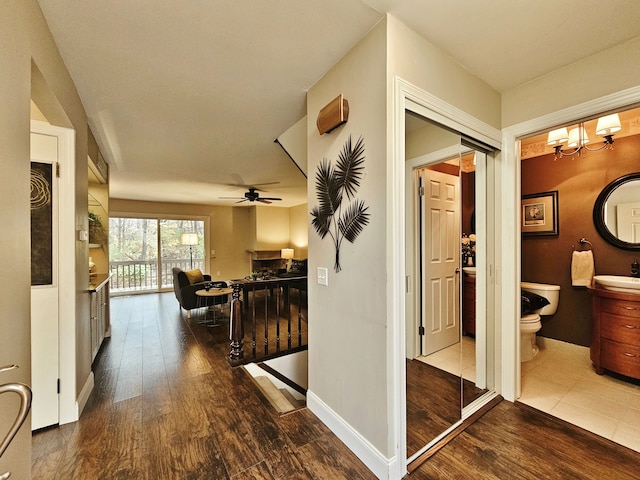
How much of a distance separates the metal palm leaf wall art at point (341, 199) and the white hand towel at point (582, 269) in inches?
120

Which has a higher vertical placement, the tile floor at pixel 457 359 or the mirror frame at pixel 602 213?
the mirror frame at pixel 602 213

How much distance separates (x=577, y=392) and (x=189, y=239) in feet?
25.7

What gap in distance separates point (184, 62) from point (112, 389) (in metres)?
2.85

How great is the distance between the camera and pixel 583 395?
2.27 meters

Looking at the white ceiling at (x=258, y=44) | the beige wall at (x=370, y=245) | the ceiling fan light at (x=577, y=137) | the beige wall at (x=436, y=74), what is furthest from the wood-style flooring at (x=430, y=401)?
the ceiling fan light at (x=577, y=137)

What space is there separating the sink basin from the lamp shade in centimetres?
783

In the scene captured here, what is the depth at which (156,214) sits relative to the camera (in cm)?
738

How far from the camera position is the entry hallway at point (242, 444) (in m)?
1.56

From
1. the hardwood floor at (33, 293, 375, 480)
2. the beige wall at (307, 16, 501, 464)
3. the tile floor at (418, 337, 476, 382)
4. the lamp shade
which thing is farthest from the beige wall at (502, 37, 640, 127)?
the lamp shade

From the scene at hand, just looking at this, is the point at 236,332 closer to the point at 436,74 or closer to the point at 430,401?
the point at 430,401

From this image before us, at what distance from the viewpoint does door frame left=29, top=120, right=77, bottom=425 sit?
1.99 m

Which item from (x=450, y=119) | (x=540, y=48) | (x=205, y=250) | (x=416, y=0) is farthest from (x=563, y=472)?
(x=205, y=250)

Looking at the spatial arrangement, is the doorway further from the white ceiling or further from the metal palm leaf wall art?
the white ceiling

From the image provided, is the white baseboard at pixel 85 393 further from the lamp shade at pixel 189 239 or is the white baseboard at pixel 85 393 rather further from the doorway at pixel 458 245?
the lamp shade at pixel 189 239
